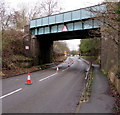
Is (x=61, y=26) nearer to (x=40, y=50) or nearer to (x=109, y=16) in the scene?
(x=40, y=50)

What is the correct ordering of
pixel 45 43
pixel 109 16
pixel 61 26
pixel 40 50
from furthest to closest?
pixel 45 43, pixel 40 50, pixel 61 26, pixel 109 16

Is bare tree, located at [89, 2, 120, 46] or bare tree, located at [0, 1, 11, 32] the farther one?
bare tree, located at [0, 1, 11, 32]

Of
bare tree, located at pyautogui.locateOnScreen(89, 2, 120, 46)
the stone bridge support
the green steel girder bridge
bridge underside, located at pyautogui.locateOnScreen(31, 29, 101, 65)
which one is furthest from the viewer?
the stone bridge support

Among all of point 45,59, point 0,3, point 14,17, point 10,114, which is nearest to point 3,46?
point 0,3

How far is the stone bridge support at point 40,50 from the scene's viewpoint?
25969 mm

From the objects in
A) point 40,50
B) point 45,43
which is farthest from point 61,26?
point 45,43

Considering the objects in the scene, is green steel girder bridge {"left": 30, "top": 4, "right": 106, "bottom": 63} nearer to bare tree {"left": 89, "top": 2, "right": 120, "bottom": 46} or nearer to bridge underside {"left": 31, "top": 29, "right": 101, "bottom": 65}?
bridge underside {"left": 31, "top": 29, "right": 101, "bottom": 65}

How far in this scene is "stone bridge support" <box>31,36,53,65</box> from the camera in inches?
1022

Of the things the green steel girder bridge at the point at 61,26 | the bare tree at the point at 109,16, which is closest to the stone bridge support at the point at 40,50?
the green steel girder bridge at the point at 61,26

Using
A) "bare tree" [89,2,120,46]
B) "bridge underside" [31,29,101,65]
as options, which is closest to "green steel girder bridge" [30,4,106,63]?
"bridge underside" [31,29,101,65]

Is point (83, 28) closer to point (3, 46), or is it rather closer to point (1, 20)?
point (3, 46)

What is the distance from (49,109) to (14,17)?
23775mm

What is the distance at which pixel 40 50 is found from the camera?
2820 cm

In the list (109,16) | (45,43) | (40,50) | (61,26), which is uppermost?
(61,26)
